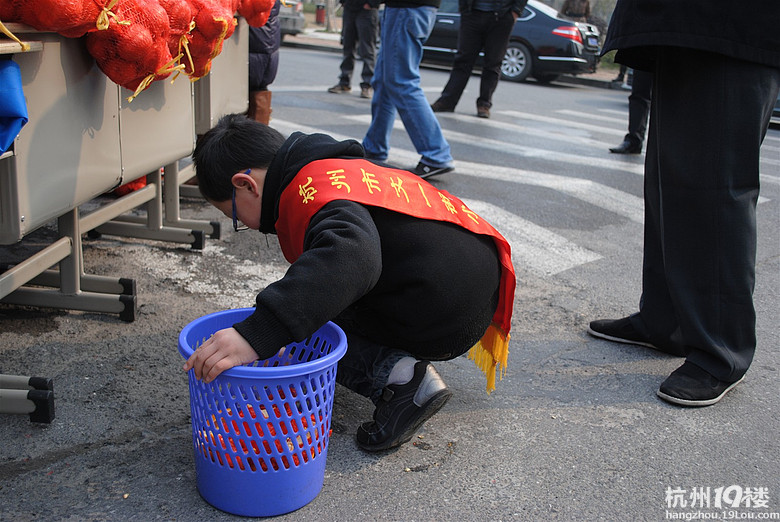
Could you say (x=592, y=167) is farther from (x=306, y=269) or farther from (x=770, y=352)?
(x=306, y=269)

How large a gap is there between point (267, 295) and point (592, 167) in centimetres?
523

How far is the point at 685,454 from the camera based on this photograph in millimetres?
2264

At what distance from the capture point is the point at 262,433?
5.96ft

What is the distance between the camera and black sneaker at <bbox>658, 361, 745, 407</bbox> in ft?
8.30

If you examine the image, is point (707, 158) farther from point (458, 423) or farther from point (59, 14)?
point (59, 14)

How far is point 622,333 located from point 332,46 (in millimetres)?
15665

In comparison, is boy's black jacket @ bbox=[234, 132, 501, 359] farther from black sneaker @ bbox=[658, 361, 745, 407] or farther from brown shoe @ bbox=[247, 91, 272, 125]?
brown shoe @ bbox=[247, 91, 272, 125]

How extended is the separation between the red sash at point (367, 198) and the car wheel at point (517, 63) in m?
11.3

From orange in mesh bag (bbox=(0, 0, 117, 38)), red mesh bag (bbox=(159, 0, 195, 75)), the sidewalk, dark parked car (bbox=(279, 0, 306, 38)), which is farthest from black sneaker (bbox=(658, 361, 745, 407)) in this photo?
dark parked car (bbox=(279, 0, 306, 38))

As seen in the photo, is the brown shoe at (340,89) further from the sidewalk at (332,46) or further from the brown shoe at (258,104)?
the sidewalk at (332,46)

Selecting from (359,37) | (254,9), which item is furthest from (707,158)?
(359,37)

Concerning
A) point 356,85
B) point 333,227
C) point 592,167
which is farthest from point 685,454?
point 356,85

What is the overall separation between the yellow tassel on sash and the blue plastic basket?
2.10ft

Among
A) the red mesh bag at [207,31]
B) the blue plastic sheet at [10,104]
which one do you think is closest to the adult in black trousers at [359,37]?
the red mesh bag at [207,31]
